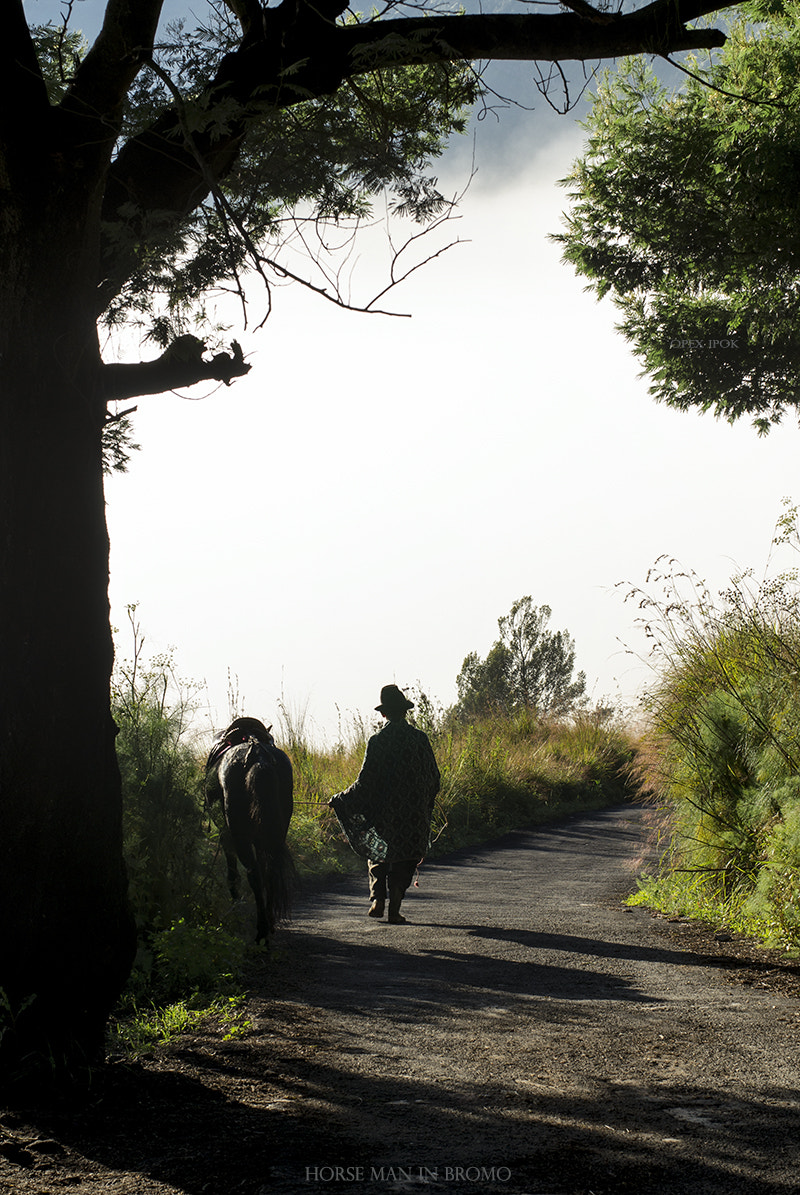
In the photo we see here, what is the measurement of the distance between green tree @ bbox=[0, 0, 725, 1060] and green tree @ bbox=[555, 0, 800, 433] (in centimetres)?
902

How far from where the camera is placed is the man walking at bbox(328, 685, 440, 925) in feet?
29.6

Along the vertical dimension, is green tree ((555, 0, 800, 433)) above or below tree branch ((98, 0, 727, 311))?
above

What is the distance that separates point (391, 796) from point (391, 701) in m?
0.92

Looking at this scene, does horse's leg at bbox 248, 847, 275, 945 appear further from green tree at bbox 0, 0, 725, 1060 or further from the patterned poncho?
green tree at bbox 0, 0, 725, 1060

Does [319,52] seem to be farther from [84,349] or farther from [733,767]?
[733,767]

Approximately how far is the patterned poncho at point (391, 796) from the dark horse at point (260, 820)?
1.49 metres

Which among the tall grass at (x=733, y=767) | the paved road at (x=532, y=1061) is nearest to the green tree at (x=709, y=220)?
the tall grass at (x=733, y=767)

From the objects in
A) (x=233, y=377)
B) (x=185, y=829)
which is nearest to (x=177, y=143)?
(x=233, y=377)

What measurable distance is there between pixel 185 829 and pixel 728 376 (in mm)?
15156

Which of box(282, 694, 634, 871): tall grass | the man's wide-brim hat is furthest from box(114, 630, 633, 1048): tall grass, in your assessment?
the man's wide-brim hat

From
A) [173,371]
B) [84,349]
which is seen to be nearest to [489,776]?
[173,371]

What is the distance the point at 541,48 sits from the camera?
562cm

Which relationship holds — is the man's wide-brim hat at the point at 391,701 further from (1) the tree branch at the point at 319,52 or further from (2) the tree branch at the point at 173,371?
(1) the tree branch at the point at 319,52

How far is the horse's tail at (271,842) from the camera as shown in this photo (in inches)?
287
